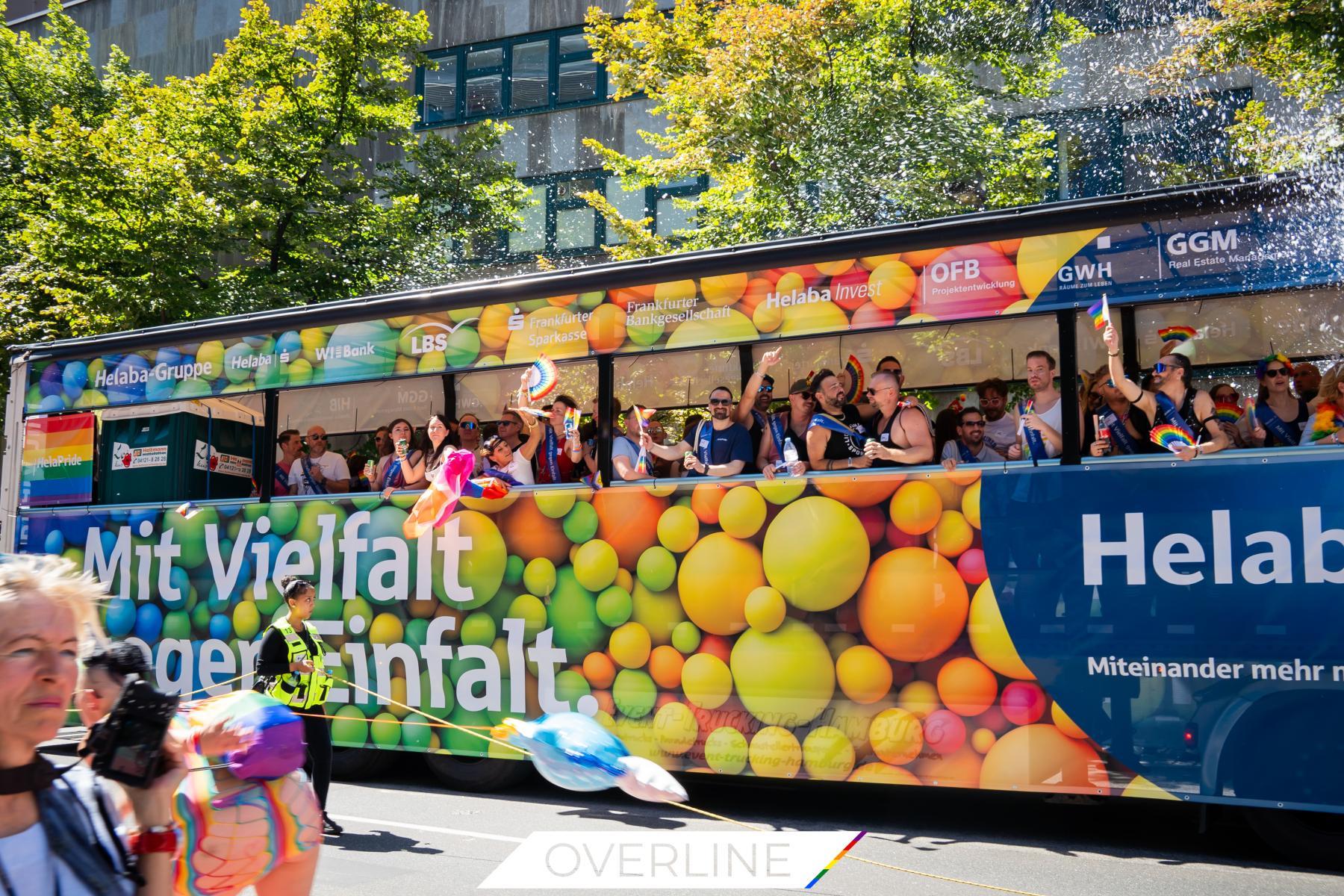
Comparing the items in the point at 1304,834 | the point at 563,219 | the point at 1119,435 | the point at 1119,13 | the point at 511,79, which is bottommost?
the point at 1304,834

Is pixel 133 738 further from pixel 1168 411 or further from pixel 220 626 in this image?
pixel 220 626

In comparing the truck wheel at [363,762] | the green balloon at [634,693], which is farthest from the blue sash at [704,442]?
the truck wheel at [363,762]

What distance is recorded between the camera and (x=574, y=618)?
856cm

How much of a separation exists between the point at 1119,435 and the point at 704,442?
9.35 ft

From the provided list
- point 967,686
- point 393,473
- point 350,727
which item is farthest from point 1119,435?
point 350,727

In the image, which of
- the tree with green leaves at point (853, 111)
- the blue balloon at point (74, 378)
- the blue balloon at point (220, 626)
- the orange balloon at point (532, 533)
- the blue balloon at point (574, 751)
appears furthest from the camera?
the tree with green leaves at point (853, 111)

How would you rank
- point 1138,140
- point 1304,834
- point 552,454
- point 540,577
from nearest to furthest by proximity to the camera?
point 1304,834 < point 540,577 < point 552,454 < point 1138,140

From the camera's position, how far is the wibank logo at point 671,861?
6.02 metres

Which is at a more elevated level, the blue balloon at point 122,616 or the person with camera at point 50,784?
the person with camera at point 50,784

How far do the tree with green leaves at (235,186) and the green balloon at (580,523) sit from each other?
11.2m

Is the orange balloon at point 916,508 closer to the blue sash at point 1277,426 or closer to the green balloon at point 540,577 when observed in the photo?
the blue sash at point 1277,426

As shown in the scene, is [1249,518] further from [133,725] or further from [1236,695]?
[133,725]

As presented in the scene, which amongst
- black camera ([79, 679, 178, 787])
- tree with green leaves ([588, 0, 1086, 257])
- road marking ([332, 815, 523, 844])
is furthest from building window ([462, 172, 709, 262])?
black camera ([79, 679, 178, 787])

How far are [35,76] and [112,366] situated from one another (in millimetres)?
13380
